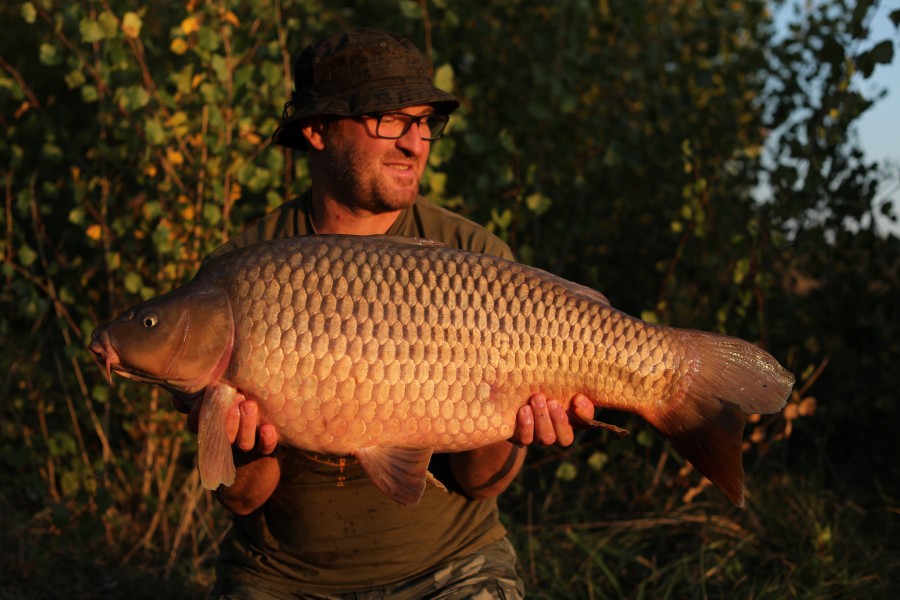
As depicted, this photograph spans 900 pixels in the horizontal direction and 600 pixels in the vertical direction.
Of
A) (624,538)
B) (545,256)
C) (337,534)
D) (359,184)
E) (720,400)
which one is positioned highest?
(359,184)

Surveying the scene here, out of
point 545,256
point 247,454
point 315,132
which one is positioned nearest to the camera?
point 247,454

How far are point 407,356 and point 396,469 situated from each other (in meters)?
0.19

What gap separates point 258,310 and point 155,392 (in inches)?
65.4

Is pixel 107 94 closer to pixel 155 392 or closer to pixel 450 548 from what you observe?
pixel 155 392

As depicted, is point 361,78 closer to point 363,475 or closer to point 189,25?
point 363,475

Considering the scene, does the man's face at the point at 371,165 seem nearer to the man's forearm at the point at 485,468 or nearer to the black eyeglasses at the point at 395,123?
the black eyeglasses at the point at 395,123

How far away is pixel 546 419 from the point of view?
68.8 inches

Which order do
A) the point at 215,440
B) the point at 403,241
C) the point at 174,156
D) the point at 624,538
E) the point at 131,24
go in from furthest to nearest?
the point at 624,538
the point at 174,156
the point at 131,24
the point at 403,241
the point at 215,440

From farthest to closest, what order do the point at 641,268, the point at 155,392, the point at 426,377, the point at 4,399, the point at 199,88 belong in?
the point at 641,268 < the point at 4,399 < the point at 155,392 < the point at 199,88 < the point at 426,377

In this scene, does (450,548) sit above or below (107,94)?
below

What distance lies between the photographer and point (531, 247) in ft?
12.4

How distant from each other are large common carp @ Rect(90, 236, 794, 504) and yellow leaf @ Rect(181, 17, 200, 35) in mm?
1328

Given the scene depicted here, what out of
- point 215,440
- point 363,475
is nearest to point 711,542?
point 363,475

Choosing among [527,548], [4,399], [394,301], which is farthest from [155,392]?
[394,301]
